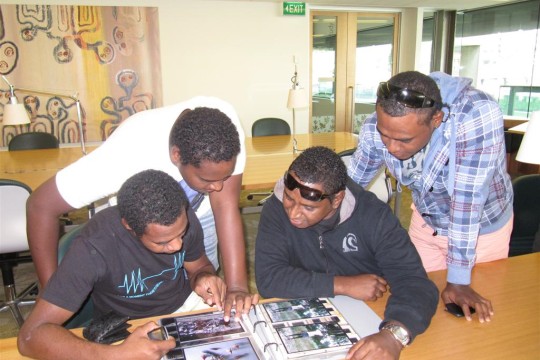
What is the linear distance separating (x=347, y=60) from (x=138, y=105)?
10.9ft

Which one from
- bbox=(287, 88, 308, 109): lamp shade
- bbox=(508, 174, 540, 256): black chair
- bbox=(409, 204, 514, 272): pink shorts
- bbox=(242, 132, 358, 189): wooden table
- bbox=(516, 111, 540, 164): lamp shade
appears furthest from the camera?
bbox=(287, 88, 308, 109): lamp shade

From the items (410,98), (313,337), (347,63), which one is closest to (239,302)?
(313,337)

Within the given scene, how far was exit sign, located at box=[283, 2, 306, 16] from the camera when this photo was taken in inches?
237

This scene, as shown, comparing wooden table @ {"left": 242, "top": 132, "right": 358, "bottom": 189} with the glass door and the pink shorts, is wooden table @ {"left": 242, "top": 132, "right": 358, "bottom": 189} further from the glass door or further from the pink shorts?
the glass door

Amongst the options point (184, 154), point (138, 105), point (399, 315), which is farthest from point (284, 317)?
point (138, 105)

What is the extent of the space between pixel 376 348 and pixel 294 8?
19.0 feet

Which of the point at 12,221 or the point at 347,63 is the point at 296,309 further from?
the point at 347,63

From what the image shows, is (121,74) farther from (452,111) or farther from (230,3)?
(452,111)

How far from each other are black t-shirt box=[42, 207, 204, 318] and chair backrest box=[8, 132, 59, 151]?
3240mm

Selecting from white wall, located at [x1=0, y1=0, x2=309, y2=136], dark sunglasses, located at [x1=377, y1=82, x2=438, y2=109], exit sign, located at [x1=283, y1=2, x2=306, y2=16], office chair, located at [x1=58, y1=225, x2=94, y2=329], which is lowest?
office chair, located at [x1=58, y1=225, x2=94, y2=329]

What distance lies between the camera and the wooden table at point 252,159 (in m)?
2.97

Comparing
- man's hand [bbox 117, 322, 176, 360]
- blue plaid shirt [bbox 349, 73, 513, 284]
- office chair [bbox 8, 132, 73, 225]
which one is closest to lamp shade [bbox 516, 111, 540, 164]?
blue plaid shirt [bbox 349, 73, 513, 284]

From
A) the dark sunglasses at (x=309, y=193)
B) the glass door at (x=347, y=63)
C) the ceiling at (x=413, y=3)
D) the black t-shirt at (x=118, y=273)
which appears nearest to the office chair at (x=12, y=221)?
the black t-shirt at (x=118, y=273)

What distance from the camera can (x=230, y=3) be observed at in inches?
231
